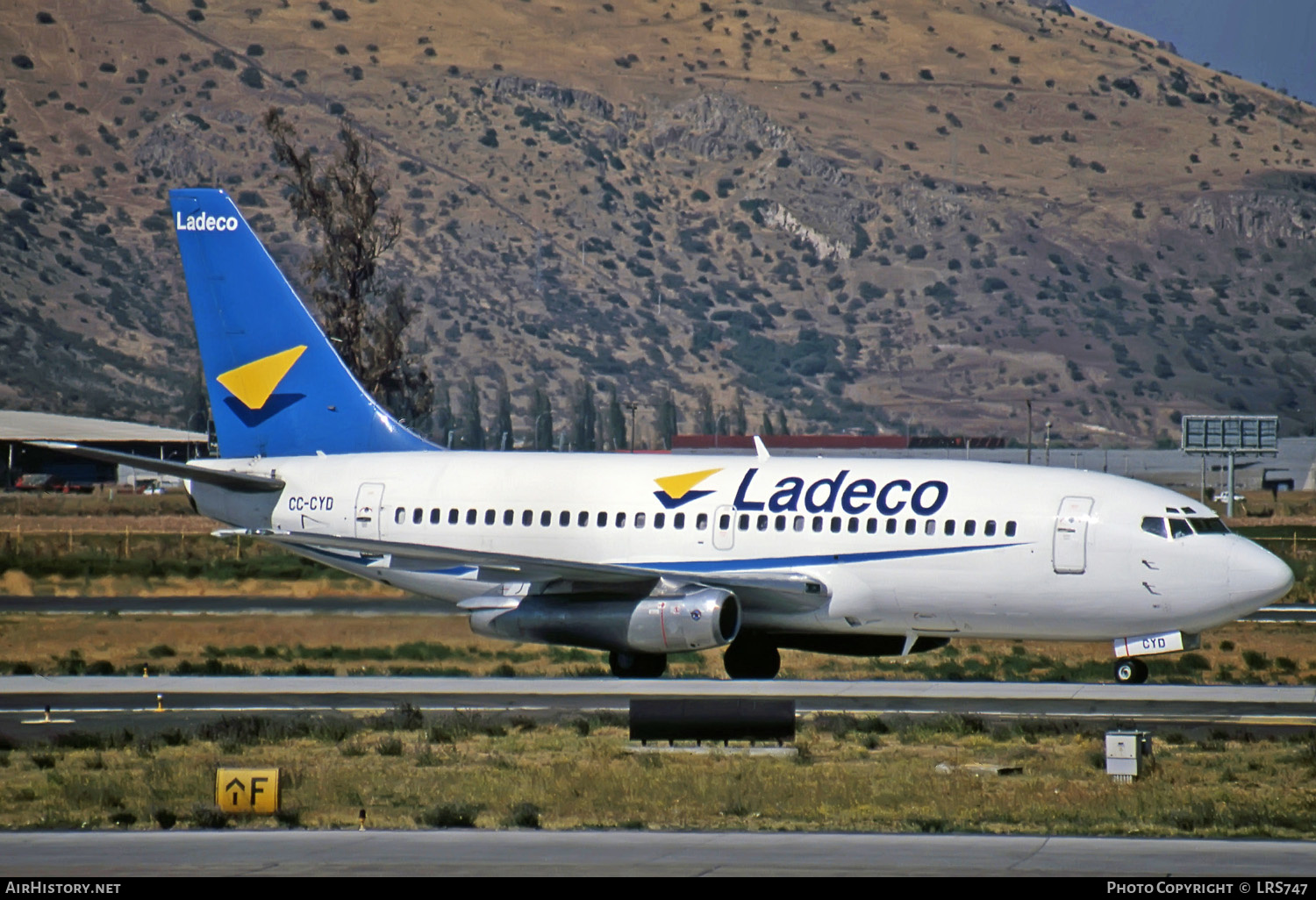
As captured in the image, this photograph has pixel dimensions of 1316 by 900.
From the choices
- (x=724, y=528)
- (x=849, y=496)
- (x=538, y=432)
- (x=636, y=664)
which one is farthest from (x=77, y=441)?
(x=849, y=496)

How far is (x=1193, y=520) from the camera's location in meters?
33.2

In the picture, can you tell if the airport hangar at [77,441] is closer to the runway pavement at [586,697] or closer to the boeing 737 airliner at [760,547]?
the boeing 737 airliner at [760,547]

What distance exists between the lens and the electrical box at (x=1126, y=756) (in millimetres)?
23312

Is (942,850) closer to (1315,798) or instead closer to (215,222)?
(1315,798)

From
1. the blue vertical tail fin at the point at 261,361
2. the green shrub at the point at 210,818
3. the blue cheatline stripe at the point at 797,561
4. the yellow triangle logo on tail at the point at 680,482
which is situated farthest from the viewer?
the blue vertical tail fin at the point at 261,361

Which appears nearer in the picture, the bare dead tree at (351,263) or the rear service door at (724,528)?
the rear service door at (724,528)

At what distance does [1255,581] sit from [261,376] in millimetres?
21499

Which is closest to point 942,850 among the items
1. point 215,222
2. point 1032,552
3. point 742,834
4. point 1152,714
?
point 742,834

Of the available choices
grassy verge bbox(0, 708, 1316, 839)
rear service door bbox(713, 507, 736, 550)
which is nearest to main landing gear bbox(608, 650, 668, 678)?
rear service door bbox(713, 507, 736, 550)

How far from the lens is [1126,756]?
76.7 ft

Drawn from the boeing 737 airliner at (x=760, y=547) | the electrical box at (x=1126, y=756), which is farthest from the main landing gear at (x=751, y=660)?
the electrical box at (x=1126, y=756)

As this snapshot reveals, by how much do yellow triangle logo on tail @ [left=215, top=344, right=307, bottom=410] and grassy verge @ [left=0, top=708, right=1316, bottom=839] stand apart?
1380 cm

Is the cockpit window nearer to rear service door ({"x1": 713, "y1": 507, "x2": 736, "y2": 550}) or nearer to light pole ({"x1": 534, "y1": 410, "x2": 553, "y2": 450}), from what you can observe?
rear service door ({"x1": 713, "y1": 507, "x2": 736, "y2": 550})

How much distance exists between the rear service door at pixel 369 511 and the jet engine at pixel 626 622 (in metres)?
3.96
